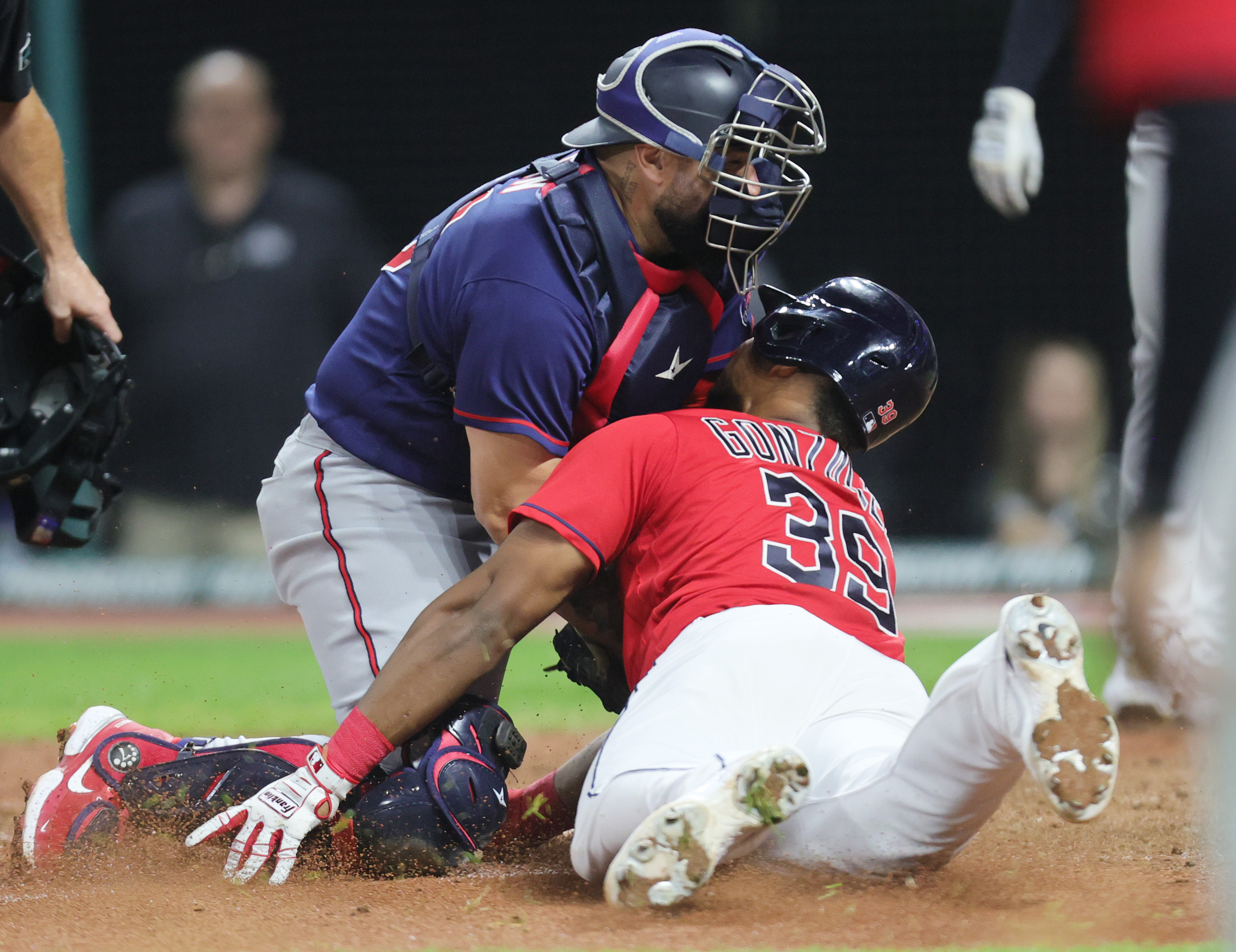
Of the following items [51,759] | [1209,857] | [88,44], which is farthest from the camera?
[88,44]

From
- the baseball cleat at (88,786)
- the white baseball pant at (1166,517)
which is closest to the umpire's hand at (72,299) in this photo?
the baseball cleat at (88,786)

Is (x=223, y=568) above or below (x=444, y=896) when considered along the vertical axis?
below

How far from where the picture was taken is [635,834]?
2.24 metres

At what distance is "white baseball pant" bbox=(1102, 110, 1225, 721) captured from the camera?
4.07m

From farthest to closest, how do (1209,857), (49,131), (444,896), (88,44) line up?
(88,44)
(49,131)
(1209,857)
(444,896)

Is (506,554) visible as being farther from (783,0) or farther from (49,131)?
(783,0)

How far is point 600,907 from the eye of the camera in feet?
8.12

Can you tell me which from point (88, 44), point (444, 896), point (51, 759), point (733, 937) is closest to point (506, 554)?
point (444, 896)

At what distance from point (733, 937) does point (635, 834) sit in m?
0.22

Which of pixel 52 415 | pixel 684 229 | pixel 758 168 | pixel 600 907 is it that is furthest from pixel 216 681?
pixel 600 907

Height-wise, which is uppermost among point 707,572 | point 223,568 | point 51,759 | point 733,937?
point 707,572

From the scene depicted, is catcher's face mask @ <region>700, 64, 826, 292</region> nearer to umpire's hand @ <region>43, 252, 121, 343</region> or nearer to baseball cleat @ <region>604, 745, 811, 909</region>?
baseball cleat @ <region>604, 745, 811, 909</region>

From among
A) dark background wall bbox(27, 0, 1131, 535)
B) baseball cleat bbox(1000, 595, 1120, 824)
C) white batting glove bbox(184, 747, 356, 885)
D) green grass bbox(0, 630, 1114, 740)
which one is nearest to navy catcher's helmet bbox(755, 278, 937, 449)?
baseball cleat bbox(1000, 595, 1120, 824)

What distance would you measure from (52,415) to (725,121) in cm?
171
